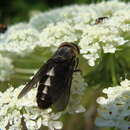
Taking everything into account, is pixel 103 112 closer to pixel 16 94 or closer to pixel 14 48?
pixel 16 94

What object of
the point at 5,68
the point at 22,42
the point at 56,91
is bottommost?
the point at 5,68

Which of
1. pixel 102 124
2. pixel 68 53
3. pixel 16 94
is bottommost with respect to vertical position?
pixel 102 124

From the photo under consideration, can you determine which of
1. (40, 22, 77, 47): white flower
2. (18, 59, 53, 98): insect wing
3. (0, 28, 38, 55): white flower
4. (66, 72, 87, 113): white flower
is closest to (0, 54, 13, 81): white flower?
(0, 28, 38, 55): white flower

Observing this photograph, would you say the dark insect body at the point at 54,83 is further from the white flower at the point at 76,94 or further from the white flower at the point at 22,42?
the white flower at the point at 22,42

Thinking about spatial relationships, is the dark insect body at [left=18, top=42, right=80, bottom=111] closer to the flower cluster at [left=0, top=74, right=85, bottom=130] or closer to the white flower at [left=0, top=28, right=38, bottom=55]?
the flower cluster at [left=0, top=74, right=85, bottom=130]

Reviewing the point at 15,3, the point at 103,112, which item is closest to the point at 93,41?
the point at 103,112

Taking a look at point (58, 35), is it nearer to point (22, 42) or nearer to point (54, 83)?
point (22, 42)

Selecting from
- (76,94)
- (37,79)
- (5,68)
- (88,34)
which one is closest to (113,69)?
(88,34)
